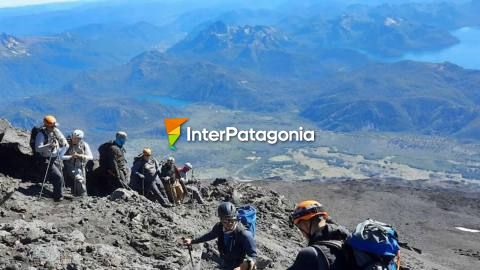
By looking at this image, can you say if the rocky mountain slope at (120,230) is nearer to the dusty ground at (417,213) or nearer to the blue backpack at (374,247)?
the dusty ground at (417,213)

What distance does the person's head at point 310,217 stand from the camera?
6.90 meters

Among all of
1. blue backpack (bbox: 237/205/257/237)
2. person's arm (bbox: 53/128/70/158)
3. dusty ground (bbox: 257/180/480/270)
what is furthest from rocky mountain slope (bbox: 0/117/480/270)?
blue backpack (bbox: 237/205/257/237)

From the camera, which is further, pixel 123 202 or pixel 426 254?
pixel 426 254

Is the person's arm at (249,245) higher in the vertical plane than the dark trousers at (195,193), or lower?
higher

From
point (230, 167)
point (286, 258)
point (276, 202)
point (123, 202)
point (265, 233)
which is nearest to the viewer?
point (123, 202)

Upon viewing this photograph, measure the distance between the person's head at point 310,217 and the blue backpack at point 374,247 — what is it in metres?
0.85

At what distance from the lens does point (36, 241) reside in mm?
11305

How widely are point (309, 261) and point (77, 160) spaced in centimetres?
1168

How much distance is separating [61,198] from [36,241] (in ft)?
15.5

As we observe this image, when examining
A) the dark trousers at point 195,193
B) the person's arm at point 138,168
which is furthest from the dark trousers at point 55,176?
the dark trousers at point 195,193

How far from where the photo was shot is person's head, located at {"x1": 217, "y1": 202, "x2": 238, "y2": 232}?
29.2 ft

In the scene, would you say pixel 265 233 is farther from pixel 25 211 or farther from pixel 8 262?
pixel 8 262

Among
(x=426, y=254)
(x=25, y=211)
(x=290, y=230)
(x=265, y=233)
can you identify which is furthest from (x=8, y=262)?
(x=426, y=254)

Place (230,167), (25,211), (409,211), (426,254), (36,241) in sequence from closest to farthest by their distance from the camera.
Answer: (36,241)
(25,211)
(426,254)
(409,211)
(230,167)
